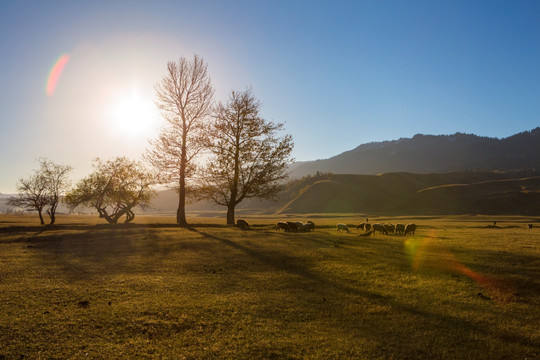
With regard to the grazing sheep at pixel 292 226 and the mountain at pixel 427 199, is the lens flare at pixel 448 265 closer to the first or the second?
the grazing sheep at pixel 292 226

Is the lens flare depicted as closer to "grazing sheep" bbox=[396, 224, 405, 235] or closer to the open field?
the open field

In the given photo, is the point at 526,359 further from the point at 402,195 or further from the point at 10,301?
the point at 402,195

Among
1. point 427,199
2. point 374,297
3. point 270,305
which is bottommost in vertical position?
point 374,297

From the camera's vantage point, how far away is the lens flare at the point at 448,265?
12.6 metres

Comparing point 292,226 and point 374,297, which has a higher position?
point 292,226

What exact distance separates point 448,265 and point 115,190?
1869 inches

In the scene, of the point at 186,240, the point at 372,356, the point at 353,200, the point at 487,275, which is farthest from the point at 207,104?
the point at 353,200

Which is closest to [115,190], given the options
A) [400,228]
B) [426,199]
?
[400,228]

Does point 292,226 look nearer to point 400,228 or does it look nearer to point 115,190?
point 400,228

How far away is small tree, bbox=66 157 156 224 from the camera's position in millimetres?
48875

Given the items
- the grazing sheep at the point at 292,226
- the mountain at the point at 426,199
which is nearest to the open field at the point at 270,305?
the grazing sheep at the point at 292,226

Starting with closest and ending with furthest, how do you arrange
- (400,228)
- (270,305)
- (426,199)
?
(270,305) < (400,228) < (426,199)

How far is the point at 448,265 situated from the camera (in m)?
16.2

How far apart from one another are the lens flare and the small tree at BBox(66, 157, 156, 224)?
40806mm
